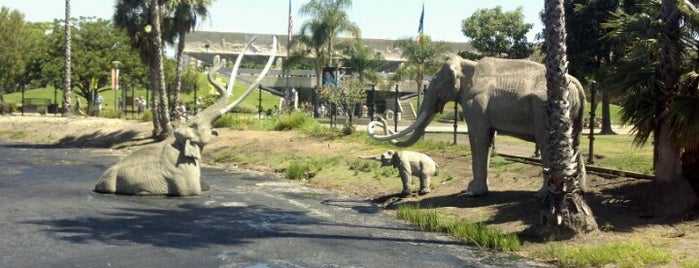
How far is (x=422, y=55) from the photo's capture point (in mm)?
58781

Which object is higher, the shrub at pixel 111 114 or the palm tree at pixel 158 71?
the palm tree at pixel 158 71

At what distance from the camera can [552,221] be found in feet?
36.0

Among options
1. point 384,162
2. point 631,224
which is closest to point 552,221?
point 631,224

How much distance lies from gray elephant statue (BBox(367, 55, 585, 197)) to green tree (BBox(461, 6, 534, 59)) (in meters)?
34.5

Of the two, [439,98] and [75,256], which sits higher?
[439,98]

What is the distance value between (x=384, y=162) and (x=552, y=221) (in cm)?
464

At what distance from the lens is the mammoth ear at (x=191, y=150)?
49.3ft

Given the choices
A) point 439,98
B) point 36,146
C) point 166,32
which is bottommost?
point 36,146

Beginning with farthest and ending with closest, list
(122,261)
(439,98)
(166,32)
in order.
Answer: (166,32) < (439,98) < (122,261)

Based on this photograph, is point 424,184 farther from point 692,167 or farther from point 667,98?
point 667,98

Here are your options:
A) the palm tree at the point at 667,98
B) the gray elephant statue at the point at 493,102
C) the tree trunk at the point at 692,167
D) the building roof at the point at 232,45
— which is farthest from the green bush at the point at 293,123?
the building roof at the point at 232,45

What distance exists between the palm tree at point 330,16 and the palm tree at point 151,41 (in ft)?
80.8

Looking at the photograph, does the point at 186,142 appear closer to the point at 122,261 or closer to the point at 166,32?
the point at 122,261

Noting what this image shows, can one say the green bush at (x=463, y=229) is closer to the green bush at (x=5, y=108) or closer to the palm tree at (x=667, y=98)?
the palm tree at (x=667, y=98)
